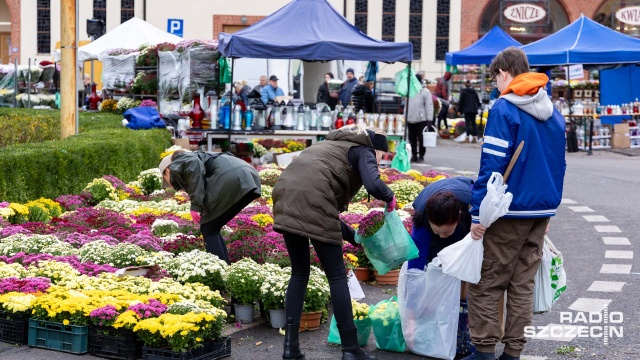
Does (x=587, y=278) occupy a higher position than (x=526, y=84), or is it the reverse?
(x=526, y=84)

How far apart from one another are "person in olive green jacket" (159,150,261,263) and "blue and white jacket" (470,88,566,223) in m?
2.50

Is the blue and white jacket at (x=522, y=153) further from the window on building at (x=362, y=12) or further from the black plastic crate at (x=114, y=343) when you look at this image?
the window on building at (x=362, y=12)

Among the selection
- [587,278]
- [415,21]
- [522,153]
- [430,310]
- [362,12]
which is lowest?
[587,278]

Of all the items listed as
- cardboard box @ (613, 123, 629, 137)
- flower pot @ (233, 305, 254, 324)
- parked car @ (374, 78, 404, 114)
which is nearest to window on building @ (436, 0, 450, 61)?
parked car @ (374, 78, 404, 114)

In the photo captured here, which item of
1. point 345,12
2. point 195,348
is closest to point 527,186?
point 195,348

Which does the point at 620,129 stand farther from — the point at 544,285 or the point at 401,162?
the point at 544,285

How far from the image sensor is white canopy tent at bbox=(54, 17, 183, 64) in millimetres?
27266

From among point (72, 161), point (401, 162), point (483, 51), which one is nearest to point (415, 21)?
point (483, 51)

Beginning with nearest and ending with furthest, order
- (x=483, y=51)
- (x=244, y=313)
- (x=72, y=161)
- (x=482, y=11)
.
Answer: (x=244, y=313) → (x=72, y=161) → (x=483, y=51) → (x=482, y=11)

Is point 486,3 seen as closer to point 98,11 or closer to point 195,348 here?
point 98,11

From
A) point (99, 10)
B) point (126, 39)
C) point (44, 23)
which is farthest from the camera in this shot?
Result: point (44, 23)

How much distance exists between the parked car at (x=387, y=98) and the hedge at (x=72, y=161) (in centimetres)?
1698

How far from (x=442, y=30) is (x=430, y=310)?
133 feet

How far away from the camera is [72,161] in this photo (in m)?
13.0
